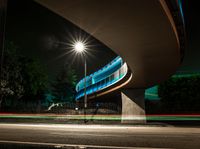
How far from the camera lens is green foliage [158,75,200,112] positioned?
4484 centimetres

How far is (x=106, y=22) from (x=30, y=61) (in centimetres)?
3675

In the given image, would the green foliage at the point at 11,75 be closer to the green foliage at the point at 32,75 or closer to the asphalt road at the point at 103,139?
the green foliage at the point at 32,75

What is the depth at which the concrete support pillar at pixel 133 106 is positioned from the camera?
24141mm

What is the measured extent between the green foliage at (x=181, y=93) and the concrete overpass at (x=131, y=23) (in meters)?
35.3

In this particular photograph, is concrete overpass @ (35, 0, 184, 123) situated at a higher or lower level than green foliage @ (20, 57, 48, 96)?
lower

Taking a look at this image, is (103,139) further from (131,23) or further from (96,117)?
(96,117)

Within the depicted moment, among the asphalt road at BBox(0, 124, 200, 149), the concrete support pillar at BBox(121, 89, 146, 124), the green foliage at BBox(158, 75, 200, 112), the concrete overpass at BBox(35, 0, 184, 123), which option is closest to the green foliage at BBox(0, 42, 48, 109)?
the concrete support pillar at BBox(121, 89, 146, 124)

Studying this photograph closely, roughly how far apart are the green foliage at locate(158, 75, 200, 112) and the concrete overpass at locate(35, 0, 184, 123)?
35281 mm

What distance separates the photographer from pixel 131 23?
7.61 m

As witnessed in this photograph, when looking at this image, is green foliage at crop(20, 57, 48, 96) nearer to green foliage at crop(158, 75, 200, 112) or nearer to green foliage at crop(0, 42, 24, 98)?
green foliage at crop(0, 42, 24, 98)

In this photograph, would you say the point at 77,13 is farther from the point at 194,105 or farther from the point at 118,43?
the point at 194,105

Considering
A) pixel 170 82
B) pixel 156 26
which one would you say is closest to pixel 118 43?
pixel 156 26

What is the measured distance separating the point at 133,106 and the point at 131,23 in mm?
18256

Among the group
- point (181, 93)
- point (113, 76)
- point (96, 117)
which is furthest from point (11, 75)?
point (181, 93)
